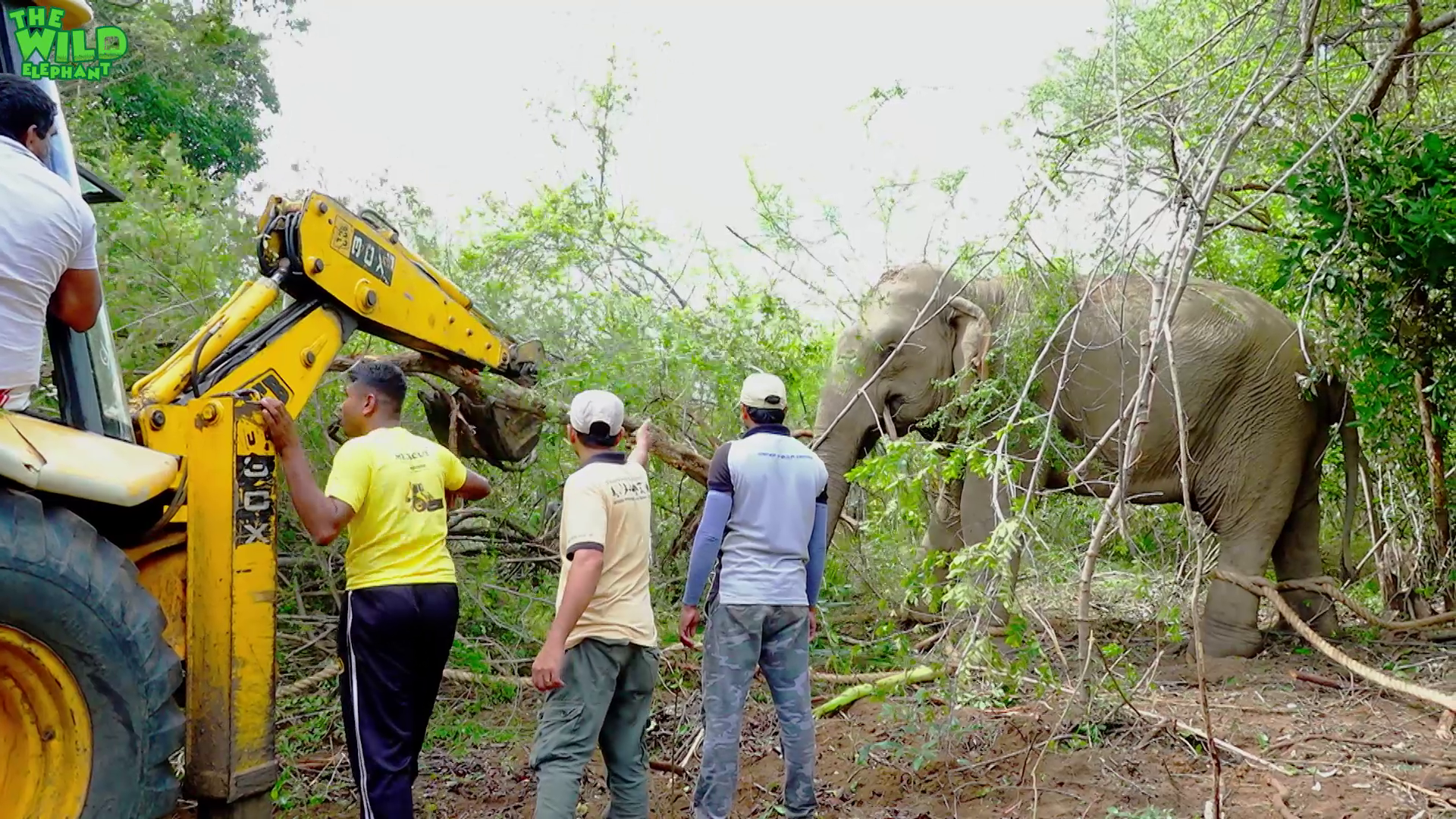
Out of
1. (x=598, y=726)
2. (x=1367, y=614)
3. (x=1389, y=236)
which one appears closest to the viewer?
(x=598, y=726)

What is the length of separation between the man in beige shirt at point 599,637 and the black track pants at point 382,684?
0.47 m

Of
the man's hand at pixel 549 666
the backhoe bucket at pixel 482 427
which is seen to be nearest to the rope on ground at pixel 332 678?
the backhoe bucket at pixel 482 427

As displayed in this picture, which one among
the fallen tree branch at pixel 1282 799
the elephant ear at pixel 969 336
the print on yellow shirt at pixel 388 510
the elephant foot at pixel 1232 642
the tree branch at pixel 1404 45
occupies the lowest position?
the fallen tree branch at pixel 1282 799

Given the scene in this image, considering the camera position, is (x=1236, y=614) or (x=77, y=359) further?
(x=1236, y=614)

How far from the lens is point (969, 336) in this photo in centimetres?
770

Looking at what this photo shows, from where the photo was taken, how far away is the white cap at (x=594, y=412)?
14.8ft

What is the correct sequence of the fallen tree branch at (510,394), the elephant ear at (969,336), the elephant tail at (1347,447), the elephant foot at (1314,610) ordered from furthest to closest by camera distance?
the elephant tail at (1347,447)
the elephant foot at (1314,610)
the elephant ear at (969,336)
the fallen tree branch at (510,394)

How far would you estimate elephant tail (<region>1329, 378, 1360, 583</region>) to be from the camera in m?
8.51

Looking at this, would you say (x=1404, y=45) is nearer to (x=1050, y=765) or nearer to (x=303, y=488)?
(x=1050, y=765)

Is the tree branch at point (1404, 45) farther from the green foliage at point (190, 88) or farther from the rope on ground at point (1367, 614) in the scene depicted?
the green foliage at point (190, 88)

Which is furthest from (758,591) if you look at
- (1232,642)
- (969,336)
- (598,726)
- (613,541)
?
(1232,642)

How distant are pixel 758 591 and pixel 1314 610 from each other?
223 inches

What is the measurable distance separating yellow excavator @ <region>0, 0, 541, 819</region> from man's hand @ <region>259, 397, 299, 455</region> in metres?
0.05

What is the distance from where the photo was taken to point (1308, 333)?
26.0ft
